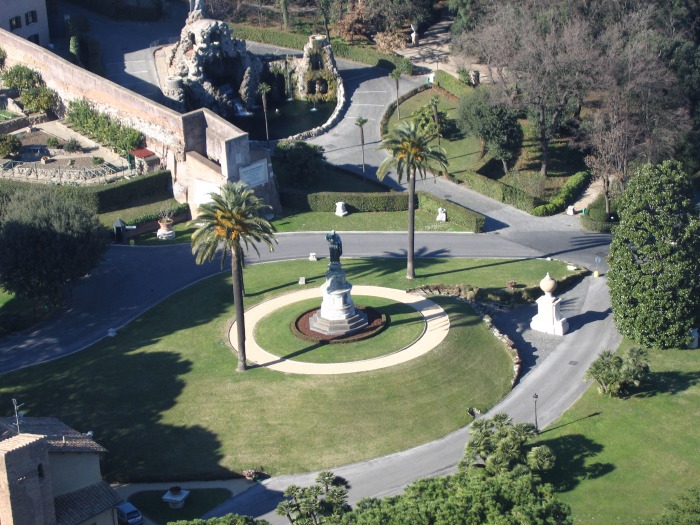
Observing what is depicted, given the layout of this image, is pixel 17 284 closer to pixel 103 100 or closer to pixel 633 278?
pixel 103 100

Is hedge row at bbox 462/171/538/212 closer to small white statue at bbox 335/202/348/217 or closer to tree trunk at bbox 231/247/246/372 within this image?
small white statue at bbox 335/202/348/217

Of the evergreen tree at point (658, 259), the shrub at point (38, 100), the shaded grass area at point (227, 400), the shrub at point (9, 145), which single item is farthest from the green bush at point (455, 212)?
the shrub at point (38, 100)

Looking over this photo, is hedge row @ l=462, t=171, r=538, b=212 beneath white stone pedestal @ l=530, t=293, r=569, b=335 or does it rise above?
above

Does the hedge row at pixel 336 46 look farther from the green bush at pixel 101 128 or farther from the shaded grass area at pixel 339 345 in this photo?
the shaded grass area at pixel 339 345

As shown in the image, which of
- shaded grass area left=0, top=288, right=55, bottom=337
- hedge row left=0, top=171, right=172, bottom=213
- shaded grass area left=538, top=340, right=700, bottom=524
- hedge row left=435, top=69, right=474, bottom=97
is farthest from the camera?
hedge row left=435, top=69, right=474, bottom=97

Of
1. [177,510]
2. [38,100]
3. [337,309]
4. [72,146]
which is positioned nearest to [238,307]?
[337,309]

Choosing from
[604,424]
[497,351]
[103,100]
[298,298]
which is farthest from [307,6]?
[604,424]

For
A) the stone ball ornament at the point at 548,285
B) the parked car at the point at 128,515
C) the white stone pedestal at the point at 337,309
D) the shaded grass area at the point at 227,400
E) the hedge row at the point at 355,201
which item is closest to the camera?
the parked car at the point at 128,515

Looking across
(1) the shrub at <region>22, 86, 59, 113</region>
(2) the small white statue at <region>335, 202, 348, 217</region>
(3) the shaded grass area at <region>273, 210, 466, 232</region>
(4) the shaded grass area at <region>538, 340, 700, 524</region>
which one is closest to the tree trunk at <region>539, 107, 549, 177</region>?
(3) the shaded grass area at <region>273, 210, 466, 232</region>
